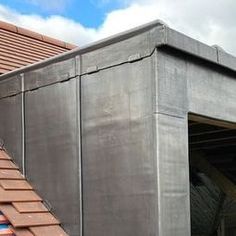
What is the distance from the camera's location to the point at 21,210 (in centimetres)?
559

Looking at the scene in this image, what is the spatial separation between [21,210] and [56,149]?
0.83m

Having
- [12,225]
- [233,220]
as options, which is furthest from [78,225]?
[233,220]

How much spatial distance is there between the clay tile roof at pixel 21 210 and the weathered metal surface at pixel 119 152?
1.59ft

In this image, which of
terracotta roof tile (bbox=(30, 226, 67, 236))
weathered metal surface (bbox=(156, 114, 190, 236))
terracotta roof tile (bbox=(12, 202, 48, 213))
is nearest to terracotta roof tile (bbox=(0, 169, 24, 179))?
terracotta roof tile (bbox=(12, 202, 48, 213))

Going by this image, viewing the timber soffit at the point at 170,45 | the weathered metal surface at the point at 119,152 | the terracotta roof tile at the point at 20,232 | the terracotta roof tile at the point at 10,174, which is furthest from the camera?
the terracotta roof tile at the point at 10,174

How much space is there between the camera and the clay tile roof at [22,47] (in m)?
8.95

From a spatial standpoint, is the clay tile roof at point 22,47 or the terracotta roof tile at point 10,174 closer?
the terracotta roof tile at point 10,174

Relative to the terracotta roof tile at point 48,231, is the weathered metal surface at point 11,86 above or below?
above

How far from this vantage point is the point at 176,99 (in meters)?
5.27

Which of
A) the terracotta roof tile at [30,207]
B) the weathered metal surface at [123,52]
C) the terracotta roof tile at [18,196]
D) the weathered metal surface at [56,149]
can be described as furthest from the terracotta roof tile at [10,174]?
the weathered metal surface at [123,52]

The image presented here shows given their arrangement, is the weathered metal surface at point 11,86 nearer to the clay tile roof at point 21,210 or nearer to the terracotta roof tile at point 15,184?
the clay tile roof at point 21,210

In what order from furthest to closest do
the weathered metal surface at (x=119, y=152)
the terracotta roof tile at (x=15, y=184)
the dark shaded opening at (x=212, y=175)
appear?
the dark shaded opening at (x=212, y=175), the terracotta roof tile at (x=15, y=184), the weathered metal surface at (x=119, y=152)

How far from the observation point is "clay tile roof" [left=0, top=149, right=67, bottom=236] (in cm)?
532

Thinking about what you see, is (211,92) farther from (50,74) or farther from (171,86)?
(50,74)
